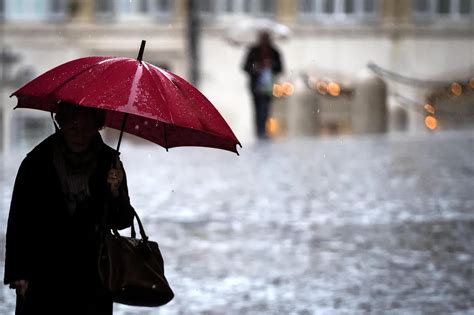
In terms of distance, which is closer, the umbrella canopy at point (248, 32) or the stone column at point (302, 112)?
the stone column at point (302, 112)

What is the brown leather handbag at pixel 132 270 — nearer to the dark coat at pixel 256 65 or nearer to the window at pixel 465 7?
the dark coat at pixel 256 65

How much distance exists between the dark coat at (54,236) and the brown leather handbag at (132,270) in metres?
0.06

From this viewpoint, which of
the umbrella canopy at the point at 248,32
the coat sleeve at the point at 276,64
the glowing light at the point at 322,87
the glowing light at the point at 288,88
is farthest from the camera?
the umbrella canopy at the point at 248,32

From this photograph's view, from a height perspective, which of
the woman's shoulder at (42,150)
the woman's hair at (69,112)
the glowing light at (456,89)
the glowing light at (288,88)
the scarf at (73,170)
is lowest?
the glowing light at (456,89)

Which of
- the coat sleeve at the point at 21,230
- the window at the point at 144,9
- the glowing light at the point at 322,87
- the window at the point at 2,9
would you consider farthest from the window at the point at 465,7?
the coat sleeve at the point at 21,230

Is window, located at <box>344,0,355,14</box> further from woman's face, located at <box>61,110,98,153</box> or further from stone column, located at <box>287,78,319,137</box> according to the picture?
woman's face, located at <box>61,110,98,153</box>

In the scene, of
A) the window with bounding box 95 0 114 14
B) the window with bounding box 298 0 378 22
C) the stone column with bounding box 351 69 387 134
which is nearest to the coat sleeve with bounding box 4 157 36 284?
the stone column with bounding box 351 69 387 134

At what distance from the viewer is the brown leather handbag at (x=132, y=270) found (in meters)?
4.85

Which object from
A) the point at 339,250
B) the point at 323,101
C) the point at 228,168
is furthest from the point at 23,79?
the point at 339,250

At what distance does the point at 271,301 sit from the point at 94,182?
3.25 meters

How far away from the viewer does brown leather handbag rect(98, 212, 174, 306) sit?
15.9 feet

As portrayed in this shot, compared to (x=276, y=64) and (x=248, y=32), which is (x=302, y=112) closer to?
(x=248, y=32)

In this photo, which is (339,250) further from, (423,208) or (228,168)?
(228,168)

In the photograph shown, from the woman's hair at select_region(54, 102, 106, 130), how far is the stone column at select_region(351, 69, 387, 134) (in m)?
21.6
